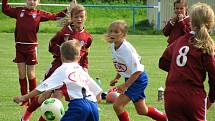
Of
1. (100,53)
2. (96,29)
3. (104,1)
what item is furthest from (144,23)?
(100,53)

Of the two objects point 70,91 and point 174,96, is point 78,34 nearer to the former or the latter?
point 70,91

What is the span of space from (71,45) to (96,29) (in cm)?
2612

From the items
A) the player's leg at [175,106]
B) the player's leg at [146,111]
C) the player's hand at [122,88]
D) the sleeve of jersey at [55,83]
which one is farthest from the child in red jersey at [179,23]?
the player's leg at [175,106]

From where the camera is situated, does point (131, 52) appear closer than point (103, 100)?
Yes

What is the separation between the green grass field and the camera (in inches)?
366

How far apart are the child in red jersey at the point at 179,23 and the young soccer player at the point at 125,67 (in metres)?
2.16

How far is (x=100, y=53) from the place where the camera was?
20.6 m

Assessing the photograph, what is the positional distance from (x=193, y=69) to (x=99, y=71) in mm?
9888

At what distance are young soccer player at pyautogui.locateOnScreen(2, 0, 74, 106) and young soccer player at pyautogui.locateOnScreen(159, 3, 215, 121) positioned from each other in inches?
185

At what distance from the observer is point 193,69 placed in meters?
5.50

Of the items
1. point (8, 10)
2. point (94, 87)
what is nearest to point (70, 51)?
point (94, 87)

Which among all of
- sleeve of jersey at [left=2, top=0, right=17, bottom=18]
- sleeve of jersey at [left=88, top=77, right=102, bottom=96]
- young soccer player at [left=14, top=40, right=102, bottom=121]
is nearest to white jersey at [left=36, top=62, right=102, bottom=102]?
young soccer player at [left=14, top=40, right=102, bottom=121]

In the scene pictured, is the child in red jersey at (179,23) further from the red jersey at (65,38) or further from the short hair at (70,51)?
the short hair at (70,51)

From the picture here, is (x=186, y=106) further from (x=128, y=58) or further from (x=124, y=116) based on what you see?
(x=124, y=116)
